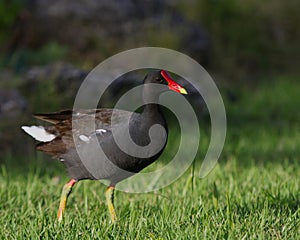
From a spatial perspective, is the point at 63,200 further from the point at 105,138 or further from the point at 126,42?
the point at 126,42

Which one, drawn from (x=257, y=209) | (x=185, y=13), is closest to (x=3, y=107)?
(x=257, y=209)

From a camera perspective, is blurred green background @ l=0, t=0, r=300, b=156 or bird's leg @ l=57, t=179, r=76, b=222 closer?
bird's leg @ l=57, t=179, r=76, b=222

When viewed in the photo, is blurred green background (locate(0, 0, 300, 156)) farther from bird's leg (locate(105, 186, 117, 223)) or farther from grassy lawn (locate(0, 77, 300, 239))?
bird's leg (locate(105, 186, 117, 223))

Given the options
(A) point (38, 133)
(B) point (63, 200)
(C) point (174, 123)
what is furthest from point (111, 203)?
(C) point (174, 123)

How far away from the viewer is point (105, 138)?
4.36 metres

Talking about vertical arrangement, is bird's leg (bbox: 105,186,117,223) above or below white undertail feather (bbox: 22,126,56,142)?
below

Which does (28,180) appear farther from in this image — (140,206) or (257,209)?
(257,209)

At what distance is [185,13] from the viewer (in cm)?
1453

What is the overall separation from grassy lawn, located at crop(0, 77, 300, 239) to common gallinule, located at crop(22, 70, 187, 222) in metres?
0.24

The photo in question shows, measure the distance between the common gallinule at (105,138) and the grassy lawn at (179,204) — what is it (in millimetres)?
242

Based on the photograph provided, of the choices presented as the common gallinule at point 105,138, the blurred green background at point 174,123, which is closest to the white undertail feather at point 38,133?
the common gallinule at point 105,138

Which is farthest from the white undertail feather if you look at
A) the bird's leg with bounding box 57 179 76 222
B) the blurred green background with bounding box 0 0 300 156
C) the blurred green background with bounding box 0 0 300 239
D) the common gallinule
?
the blurred green background with bounding box 0 0 300 156

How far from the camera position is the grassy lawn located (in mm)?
3785

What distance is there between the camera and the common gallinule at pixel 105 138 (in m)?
4.29
